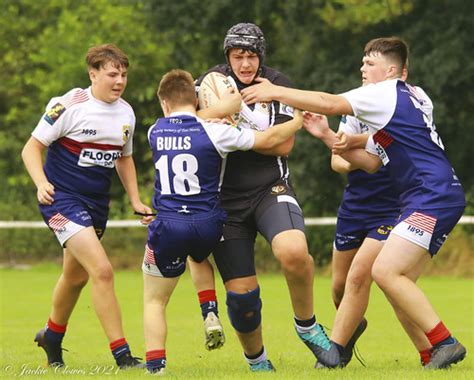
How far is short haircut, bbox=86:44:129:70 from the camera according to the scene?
881 cm

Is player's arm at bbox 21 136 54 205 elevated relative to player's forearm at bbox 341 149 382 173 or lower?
lower

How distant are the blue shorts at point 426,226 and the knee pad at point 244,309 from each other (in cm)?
108

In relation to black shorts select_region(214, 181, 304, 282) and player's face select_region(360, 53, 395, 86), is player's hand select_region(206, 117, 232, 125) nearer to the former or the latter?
black shorts select_region(214, 181, 304, 282)

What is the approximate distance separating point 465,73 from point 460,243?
420 centimetres

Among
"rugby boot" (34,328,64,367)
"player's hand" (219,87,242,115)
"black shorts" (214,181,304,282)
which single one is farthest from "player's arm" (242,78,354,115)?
"rugby boot" (34,328,64,367)

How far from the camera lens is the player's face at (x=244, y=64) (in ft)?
27.0

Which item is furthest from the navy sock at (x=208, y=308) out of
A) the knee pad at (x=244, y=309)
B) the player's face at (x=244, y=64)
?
the player's face at (x=244, y=64)

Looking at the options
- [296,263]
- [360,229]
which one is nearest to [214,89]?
[296,263]

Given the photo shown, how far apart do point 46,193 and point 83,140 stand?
48cm

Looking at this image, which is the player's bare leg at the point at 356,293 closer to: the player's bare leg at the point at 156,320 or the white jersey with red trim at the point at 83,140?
the player's bare leg at the point at 156,320

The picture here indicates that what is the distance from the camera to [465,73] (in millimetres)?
23844

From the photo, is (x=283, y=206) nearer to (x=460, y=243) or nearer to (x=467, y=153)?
(x=460, y=243)

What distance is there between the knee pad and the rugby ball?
1.19 meters

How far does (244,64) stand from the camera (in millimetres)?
8227
